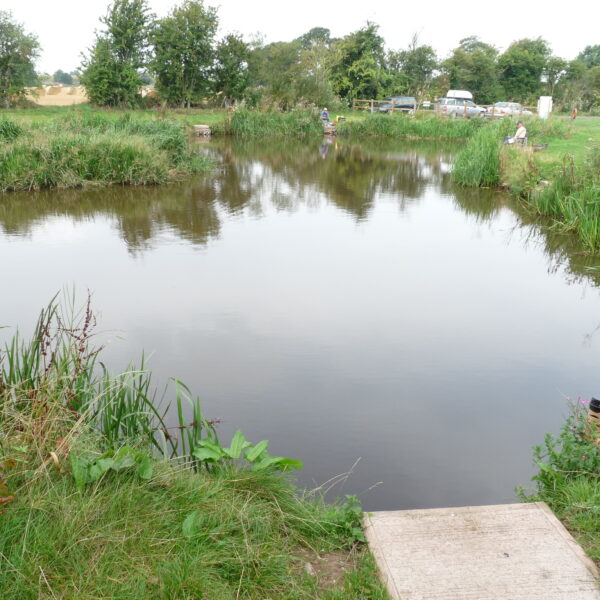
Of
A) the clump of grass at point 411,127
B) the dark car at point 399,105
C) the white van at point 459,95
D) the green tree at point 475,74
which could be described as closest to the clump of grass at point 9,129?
the clump of grass at point 411,127

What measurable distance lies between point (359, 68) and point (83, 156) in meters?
26.9

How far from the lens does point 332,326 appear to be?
6.15 meters

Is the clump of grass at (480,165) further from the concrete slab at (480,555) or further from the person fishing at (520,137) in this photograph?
the concrete slab at (480,555)

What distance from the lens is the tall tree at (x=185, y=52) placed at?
98.0 feet

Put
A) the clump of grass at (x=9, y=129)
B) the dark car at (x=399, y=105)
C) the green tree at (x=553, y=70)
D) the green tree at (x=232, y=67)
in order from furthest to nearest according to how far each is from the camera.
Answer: the green tree at (x=553, y=70)
the dark car at (x=399, y=105)
the green tree at (x=232, y=67)
the clump of grass at (x=9, y=129)

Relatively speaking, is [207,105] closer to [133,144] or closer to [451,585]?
[133,144]

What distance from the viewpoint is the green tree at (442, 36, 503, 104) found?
43.6 m

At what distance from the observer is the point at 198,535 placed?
261cm

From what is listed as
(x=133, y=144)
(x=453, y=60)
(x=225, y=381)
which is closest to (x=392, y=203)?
(x=133, y=144)

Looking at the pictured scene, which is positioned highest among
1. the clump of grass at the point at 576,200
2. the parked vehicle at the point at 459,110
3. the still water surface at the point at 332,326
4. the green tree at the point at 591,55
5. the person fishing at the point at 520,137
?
the green tree at the point at 591,55

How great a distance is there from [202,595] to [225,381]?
105 inches

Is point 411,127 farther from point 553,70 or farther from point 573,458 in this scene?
point 573,458

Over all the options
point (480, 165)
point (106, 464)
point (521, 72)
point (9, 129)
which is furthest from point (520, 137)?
point (521, 72)

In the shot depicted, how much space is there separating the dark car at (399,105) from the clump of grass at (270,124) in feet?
21.1
